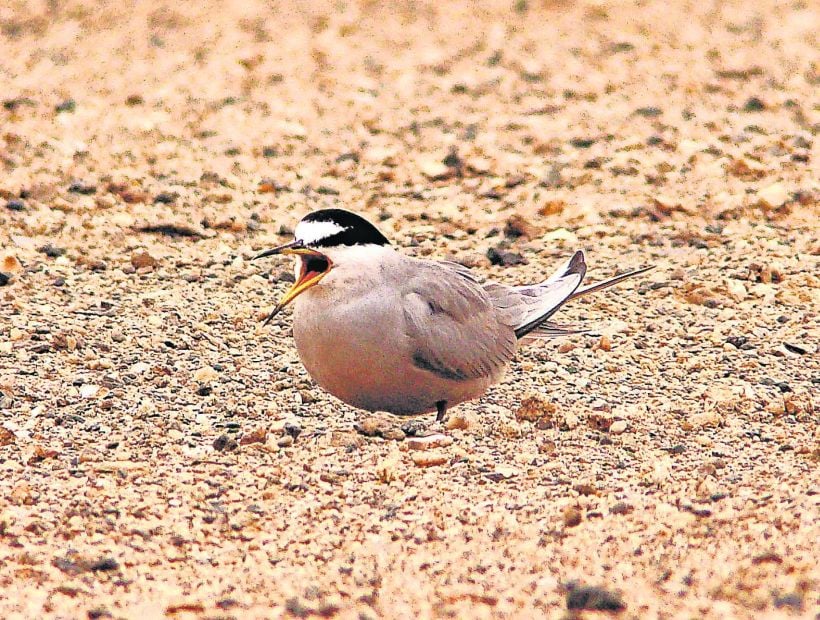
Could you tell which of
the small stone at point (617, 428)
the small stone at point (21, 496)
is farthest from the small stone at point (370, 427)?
the small stone at point (21, 496)

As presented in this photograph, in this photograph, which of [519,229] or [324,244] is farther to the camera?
[519,229]

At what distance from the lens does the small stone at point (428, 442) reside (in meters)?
4.95

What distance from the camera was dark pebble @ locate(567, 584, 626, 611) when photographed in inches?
144

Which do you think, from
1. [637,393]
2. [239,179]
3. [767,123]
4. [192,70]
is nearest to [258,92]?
[192,70]

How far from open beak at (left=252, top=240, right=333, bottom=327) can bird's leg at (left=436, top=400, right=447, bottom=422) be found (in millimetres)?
706

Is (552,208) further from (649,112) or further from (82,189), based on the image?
(82,189)

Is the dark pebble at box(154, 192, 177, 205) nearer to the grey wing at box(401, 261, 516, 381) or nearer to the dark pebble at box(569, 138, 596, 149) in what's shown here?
the dark pebble at box(569, 138, 596, 149)

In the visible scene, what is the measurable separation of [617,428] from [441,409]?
661mm

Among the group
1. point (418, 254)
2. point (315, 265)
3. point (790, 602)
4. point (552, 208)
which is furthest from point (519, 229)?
point (790, 602)

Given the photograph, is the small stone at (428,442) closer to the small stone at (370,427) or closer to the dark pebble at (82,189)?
the small stone at (370,427)

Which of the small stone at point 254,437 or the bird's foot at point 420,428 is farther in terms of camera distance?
the bird's foot at point 420,428

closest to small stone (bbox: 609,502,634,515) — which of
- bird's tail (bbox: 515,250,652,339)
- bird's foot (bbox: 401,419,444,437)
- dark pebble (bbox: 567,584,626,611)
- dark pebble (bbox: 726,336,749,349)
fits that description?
dark pebble (bbox: 567,584,626,611)

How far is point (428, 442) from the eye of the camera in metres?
4.97

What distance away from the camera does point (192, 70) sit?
33.5ft
